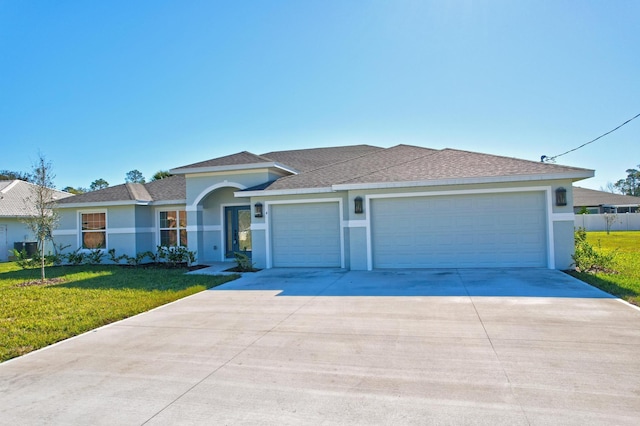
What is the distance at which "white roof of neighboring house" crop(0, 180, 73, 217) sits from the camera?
2181cm

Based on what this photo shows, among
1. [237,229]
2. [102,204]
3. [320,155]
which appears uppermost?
[320,155]

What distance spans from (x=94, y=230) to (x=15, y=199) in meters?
→ 12.3

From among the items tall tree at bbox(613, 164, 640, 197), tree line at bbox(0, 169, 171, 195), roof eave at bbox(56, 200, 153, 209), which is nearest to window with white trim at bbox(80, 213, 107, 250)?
roof eave at bbox(56, 200, 153, 209)

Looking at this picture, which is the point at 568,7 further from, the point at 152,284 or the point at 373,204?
the point at 152,284

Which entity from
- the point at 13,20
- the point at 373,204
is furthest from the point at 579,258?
the point at 13,20

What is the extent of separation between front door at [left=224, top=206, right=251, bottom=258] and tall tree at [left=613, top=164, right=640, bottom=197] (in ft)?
283

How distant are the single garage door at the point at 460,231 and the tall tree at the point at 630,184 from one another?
83294 mm

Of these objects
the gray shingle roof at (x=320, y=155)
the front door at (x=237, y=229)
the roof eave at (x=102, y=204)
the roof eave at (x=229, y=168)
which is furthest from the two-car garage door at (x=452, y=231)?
the roof eave at (x=102, y=204)

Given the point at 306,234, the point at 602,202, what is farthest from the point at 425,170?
the point at 602,202

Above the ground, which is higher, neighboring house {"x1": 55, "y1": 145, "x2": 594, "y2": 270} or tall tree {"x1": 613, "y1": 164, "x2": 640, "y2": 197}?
tall tree {"x1": 613, "y1": 164, "x2": 640, "y2": 197}

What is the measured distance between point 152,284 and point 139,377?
6703mm

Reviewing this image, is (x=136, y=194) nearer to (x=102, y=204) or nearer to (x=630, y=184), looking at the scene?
(x=102, y=204)

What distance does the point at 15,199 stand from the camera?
79.3 feet

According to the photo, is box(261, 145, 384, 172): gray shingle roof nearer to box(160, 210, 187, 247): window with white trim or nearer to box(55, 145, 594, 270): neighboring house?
box(55, 145, 594, 270): neighboring house
